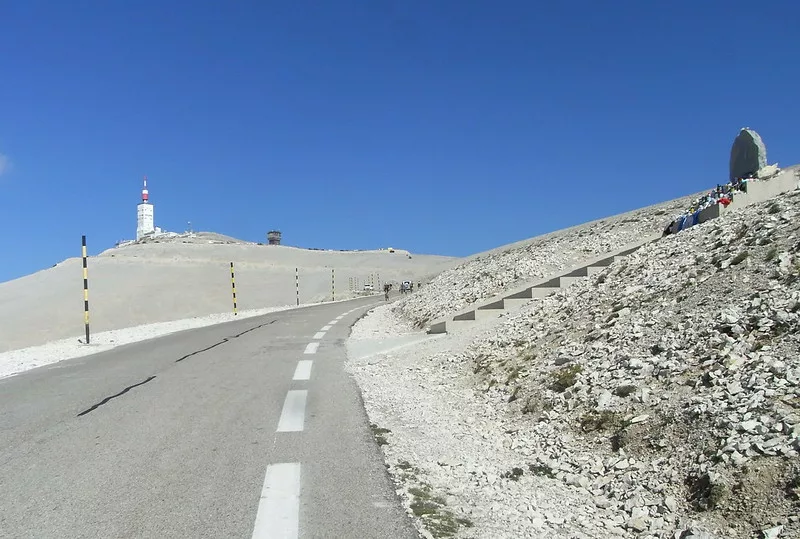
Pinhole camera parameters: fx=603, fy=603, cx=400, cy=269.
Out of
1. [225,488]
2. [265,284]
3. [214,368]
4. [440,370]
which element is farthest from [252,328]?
[265,284]

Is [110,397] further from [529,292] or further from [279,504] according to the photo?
[529,292]

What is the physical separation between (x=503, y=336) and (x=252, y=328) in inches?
452

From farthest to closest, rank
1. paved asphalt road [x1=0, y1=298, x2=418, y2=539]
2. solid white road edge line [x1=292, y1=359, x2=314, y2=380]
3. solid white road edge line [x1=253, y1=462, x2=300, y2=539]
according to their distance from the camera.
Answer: solid white road edge line [x1=292, y1=359, x2=314, y2=380], paved asphalt road [x1=0, y1=298, x2=418, y2=539], solid white road edge line [x1=253, y1=462, x2=300, y2=539]

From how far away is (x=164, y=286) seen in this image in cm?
6134

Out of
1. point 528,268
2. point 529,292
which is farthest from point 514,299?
point 528,268

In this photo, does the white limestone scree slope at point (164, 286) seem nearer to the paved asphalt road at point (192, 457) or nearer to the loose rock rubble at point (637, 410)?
the paved asphalt road at point (192, 457)

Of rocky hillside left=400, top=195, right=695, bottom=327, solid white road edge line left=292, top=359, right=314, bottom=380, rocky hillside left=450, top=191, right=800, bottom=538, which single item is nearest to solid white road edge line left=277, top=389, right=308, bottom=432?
solid white road edge line left=292, top=359, right=314, bottom=380

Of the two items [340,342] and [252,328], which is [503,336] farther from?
[252,328]

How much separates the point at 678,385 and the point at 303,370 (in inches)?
266

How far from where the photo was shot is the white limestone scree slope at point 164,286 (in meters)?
40.8

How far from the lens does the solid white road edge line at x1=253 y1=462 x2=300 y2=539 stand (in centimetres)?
401

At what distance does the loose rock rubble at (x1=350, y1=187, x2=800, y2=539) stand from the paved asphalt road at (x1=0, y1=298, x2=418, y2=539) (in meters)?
0.54

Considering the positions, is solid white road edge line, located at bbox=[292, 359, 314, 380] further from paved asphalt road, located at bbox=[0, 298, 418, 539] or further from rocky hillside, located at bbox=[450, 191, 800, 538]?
rocky hillside, located at bbox=[450, 191, 800, 538]

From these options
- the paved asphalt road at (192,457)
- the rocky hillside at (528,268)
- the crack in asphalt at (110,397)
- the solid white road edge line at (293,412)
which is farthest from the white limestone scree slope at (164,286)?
the solid white road edge line at (293,412)
